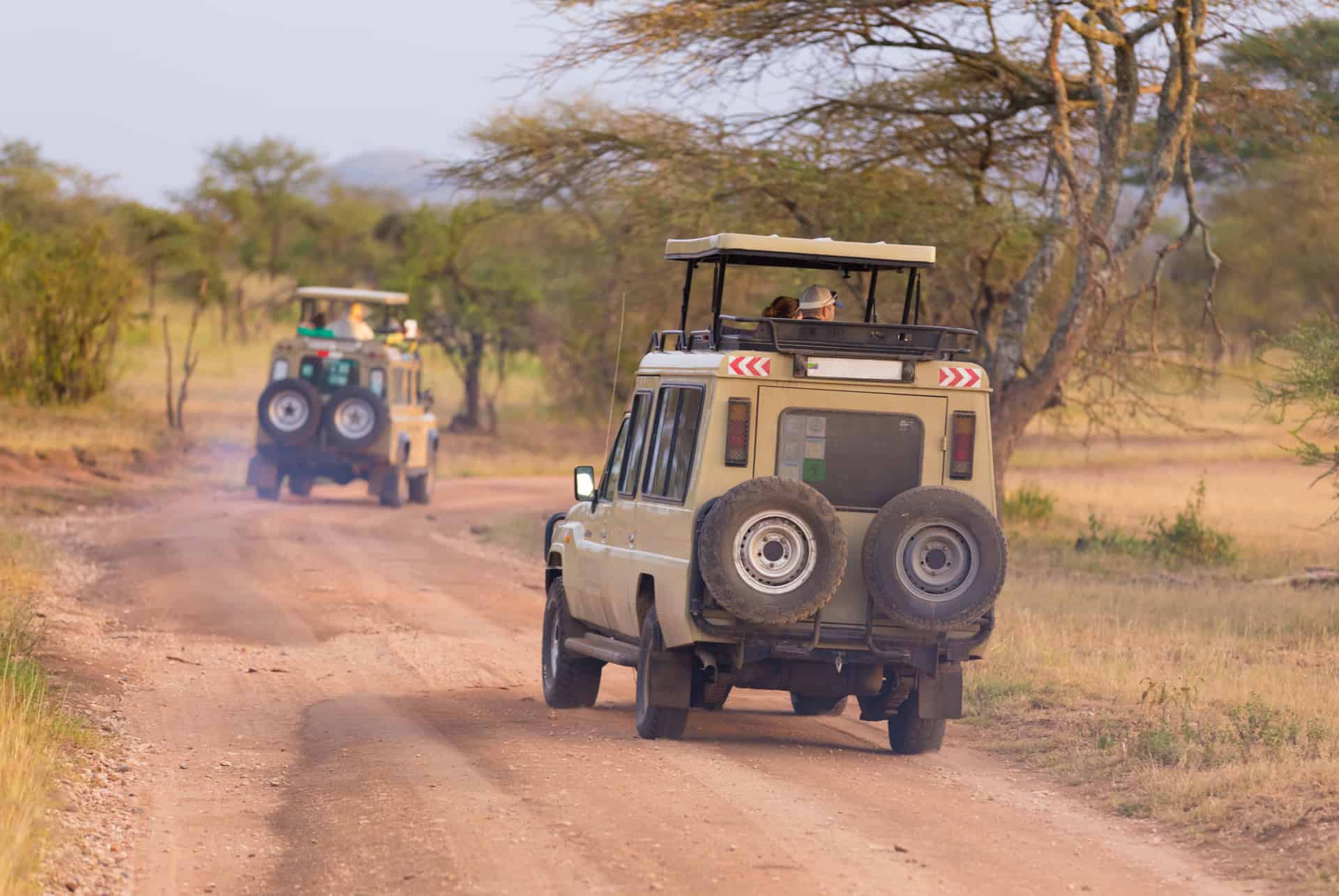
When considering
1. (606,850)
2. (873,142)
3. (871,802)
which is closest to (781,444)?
(871,802)

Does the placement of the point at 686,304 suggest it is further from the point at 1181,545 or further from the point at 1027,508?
the point at 1027,508

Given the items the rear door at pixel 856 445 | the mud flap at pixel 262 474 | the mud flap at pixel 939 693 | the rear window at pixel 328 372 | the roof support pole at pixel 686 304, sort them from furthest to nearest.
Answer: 1. the mud flap at pixel 262 474
2. the rear window at pixel 328 372
3. the roof support pole at pixel 686 304
4. the mud flap at pixel 939 693
5. the rear door at pixel 856 445

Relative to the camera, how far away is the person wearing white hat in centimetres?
967

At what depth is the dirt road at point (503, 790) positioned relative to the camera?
6258 mm

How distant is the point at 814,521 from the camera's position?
26.4 ft

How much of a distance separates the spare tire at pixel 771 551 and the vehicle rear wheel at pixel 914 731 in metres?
1.16

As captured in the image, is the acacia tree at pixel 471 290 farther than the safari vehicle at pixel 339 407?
Yes

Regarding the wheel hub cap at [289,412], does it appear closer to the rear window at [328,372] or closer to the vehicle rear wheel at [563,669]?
the rear window at [328,372]

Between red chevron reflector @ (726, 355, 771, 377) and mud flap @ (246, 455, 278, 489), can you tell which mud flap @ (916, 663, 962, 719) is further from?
mud flap @ (246, 455, 278, 489)

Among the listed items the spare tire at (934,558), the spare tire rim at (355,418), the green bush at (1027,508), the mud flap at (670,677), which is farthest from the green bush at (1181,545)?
the mud flap at (670,677)

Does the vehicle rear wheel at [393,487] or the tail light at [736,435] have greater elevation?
the tail light at [736,435]

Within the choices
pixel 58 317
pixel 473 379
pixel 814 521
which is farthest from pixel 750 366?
pixel 473 379

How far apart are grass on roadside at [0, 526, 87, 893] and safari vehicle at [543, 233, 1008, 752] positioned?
114 inches

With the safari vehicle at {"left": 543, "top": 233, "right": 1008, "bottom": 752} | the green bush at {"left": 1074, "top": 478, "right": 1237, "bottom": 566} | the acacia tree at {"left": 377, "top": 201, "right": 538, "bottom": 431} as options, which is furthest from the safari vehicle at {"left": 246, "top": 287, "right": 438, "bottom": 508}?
the acacia tree at {"left": 377, "top": 201, "right": 538, "bottom": 431}
